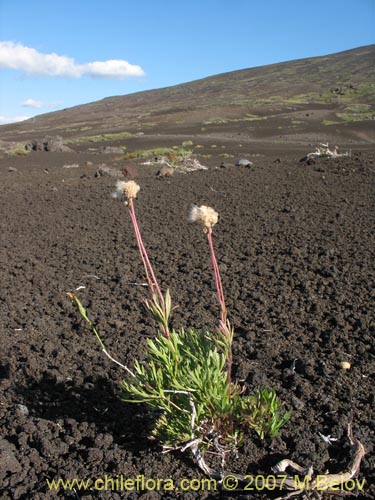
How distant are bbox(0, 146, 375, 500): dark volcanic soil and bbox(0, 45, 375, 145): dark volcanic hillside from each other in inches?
962

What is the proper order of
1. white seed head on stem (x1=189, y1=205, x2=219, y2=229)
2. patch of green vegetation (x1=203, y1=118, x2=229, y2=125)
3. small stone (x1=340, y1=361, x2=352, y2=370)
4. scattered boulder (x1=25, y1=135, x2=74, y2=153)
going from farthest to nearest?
1. patch of green vegetation (x1=203, y1=118, x2=229, y2=125)
2. scattered boulder (x1=25, y1=135, x2=74, y2=153)
3. small stone (x1=340, y1=361, x2=352, y2=370)
4. white seed head on stem (x1=189, y1=205, x2=219, y2=229)

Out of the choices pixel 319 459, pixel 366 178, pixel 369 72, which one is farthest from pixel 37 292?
pixel 369 72

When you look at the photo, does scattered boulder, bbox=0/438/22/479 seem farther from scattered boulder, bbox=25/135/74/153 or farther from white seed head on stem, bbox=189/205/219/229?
scattered boulder, bbox=25/135/74/153

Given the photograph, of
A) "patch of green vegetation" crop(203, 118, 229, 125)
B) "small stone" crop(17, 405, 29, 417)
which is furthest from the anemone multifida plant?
"patch of green vegetation" crop(203, 118, 229, 125)

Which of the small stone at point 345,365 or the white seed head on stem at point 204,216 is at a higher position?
the white seed head on stem at point 204,216

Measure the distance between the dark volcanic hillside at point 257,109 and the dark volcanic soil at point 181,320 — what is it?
80.2 ft

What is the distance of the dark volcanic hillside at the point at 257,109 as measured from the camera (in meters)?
38.7

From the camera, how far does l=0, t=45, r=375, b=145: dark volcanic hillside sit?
1523 inches

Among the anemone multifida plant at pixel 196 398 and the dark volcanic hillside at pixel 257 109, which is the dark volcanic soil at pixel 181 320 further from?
the dark volcanic hillside at pixel 257 109

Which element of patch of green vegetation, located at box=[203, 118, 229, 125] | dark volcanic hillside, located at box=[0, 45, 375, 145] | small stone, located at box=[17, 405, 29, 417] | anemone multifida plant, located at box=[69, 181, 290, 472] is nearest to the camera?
anemone multifida plant, located at box=[69, 181, 290, 472]

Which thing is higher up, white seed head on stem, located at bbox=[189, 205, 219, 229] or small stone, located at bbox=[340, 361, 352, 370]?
white seed head on stem, located at bbox=[189, 205, 219, 229]

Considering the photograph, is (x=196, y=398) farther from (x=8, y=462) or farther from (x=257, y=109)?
(x=257, y=109)

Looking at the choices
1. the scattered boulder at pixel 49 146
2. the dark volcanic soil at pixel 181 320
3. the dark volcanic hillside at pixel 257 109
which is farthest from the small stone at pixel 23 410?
the dark volcanic hillside at pixel 257 109

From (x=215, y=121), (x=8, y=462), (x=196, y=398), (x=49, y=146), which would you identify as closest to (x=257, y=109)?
(x=215, y=121)
